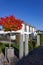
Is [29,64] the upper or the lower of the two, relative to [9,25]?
lower

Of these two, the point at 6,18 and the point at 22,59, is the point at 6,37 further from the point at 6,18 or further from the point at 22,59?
the point at 22,59

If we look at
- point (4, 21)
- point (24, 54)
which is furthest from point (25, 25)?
point (24, 54)

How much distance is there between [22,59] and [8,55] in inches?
35.4

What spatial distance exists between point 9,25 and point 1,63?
6.50 metres

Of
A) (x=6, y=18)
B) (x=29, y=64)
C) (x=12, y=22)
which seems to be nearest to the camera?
(x=29, y=64)

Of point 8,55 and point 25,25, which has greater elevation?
point 25,25

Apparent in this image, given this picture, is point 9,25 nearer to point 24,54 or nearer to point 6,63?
point 24,54

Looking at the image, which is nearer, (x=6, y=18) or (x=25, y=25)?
(x=6, y=18)

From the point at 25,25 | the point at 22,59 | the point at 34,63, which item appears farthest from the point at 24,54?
the point at 25,25

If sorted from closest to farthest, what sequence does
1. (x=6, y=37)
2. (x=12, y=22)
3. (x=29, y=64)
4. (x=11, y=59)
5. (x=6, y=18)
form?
1. (x=29, y=64)
2. (x=11, y=59)
3. (x=12, y=22)
4. (x=6, y=18)
5. (x=6, y=37)

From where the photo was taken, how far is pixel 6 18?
16.8 meters

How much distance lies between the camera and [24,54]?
10.9 metres

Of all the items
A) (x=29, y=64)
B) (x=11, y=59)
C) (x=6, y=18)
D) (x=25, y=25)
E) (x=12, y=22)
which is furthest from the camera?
(x=25, y=25)

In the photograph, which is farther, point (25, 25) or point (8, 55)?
point (25, 25)
